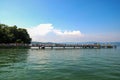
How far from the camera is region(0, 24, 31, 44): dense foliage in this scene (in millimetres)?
78162

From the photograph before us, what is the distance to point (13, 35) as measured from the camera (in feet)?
273

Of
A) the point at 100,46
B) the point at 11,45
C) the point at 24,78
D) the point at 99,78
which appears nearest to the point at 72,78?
the point at 99,78

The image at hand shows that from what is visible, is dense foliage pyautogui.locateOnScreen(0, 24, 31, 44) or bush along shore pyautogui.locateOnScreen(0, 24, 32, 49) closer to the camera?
bush along shore pyautogui.locateOnScreen(0, 24, 32, 49)

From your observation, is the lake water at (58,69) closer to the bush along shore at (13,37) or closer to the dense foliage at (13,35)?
the bush along shore at (13,37)

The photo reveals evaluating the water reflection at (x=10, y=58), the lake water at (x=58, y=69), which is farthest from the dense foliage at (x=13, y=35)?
the lake water at (x=58, y=69)

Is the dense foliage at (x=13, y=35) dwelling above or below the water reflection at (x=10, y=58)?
above

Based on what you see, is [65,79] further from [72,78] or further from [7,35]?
[7,35]

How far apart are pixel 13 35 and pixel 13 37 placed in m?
1.39

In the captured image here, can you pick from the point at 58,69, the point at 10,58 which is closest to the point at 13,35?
the point at 10,58

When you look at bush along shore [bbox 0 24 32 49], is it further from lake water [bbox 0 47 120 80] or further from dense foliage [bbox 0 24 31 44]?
lake water [bbox 0 47 120 80]

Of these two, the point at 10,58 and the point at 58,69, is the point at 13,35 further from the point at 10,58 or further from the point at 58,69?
the point at 58,69

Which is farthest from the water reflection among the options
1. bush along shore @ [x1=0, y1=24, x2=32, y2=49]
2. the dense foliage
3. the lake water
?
the dense foliage

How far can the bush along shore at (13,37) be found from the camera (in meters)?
75.1

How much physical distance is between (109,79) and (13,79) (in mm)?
8627
